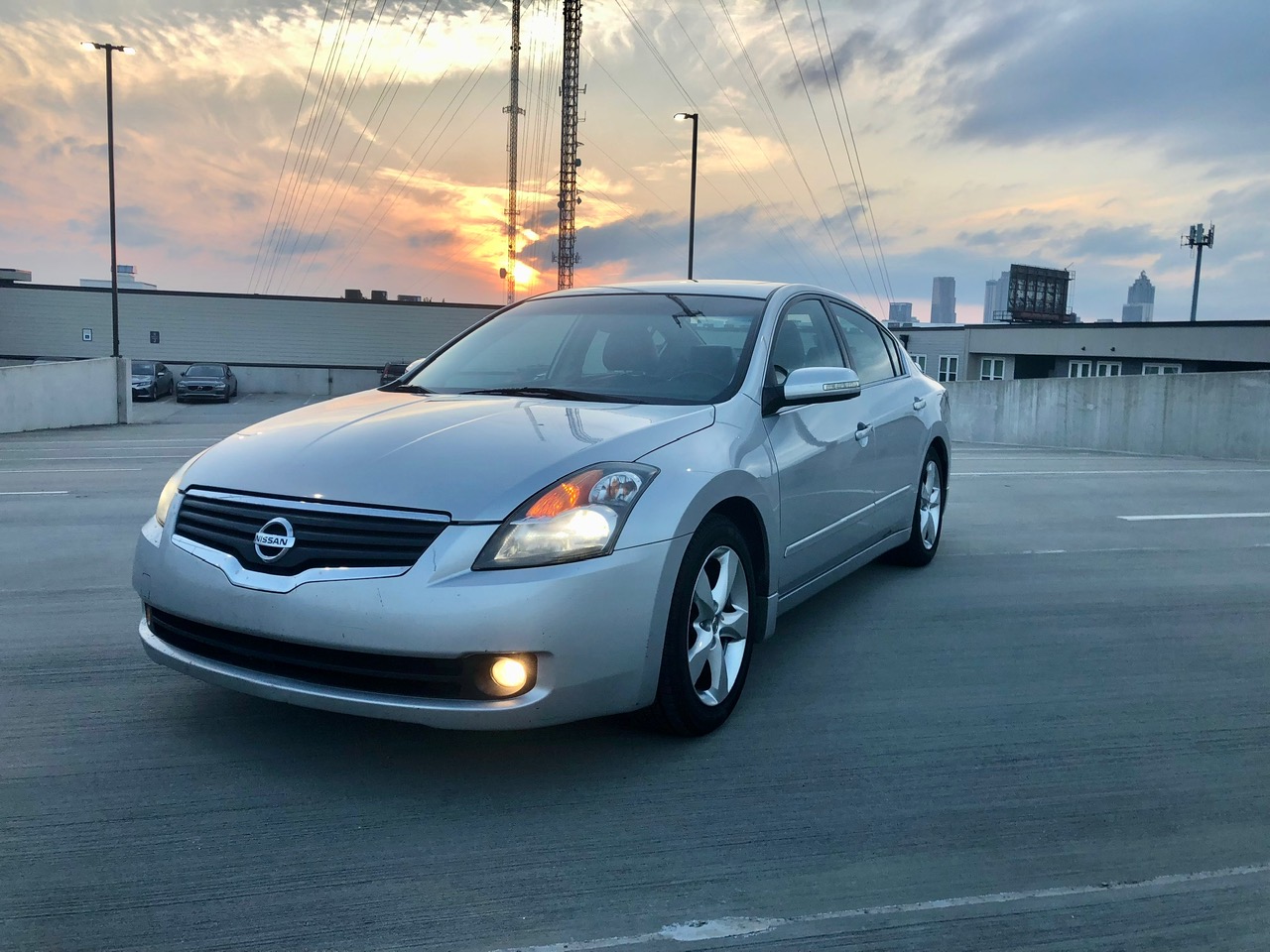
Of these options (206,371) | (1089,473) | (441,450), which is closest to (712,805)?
(441,450)

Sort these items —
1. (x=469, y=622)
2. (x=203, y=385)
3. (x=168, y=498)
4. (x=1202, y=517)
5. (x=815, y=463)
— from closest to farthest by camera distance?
(x=469, y=622) → (x=168, y=498) → (x=815, y=463) → (x=1202, y=517) → (x=203, y=385)

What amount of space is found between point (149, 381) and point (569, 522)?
41.7m

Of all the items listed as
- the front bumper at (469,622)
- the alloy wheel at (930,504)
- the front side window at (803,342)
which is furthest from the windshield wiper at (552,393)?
the alloy wheel at (930,504)

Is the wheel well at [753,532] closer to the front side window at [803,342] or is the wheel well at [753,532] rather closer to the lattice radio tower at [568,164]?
the front side window at [803,342]

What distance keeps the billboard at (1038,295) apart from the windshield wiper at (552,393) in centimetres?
7014

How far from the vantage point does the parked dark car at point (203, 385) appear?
129 ft

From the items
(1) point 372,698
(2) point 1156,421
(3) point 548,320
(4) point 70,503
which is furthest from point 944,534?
(2) point 1156,421

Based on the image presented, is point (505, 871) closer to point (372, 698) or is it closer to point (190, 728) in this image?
point (372, 698)

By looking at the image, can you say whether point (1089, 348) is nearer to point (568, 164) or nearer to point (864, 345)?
point (568, 164)

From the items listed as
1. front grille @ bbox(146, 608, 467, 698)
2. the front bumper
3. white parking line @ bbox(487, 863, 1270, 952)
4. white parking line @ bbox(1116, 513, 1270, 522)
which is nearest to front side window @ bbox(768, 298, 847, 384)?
the front bumper

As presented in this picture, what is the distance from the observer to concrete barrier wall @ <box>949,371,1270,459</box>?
1720 centimetres

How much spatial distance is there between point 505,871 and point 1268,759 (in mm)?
2671

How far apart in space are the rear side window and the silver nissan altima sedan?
95cm

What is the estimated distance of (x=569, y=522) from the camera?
3.10 m
